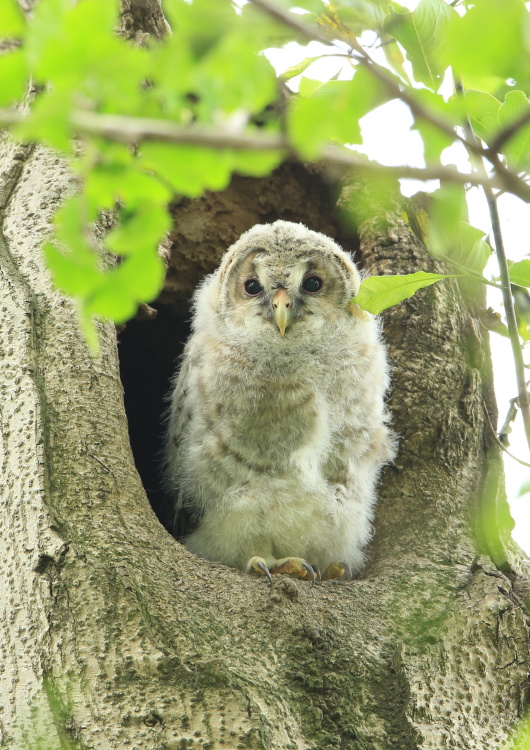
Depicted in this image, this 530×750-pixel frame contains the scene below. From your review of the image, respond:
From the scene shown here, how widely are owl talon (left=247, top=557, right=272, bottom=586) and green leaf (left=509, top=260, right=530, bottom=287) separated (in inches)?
52.0

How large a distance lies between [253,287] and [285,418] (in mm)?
541

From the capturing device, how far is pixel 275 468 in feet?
9.02

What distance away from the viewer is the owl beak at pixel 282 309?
2.77 metres

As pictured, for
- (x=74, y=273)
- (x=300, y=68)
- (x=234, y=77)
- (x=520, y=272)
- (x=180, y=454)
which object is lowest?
(x=180, y=454)

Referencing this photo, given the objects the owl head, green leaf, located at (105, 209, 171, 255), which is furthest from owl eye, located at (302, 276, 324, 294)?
green leaf, located at (105, 209, 171, 255)

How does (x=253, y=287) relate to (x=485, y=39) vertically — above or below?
above

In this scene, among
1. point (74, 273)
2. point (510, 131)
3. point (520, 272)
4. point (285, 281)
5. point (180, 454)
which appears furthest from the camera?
point (180, 454)

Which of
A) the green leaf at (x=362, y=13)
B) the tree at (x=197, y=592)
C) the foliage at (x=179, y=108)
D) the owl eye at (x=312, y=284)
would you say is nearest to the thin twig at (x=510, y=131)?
the foliage at (x=179, y=108)

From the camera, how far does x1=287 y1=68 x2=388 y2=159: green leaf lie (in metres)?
0.72

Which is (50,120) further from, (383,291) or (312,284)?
(312,284)

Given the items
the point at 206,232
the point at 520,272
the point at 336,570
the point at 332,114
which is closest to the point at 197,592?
the point at 336,570

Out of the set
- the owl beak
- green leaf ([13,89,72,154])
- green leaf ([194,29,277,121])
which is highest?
the owl beak

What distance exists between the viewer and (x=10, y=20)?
723mm

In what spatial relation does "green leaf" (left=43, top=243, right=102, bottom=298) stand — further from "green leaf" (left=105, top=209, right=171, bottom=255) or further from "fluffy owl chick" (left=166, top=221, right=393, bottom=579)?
"fluffy owl chick" (left=166, top=221, right=393, bottom=579)
